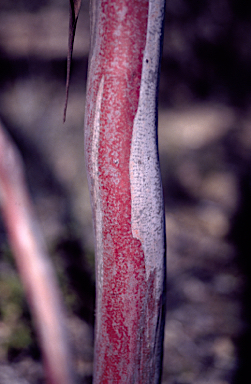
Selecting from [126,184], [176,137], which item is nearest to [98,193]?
[126,184]

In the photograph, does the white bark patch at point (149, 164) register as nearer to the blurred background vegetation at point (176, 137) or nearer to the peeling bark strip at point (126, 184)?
the peeling bark strip at point (126, 184)

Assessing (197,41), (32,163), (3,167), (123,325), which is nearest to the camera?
(3,167)

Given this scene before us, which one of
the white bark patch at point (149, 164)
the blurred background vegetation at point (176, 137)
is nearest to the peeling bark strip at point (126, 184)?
the white bark patch at point (149, 164)

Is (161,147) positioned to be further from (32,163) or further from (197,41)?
(32,163)

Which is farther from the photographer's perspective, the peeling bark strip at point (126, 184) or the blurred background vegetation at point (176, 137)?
the blurred background vegetation at point (176, 137)

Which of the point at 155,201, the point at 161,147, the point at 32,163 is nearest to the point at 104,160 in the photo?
the point at 155,201

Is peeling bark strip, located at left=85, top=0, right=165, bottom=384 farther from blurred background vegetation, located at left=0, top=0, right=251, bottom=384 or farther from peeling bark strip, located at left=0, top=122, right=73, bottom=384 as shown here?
blurred background vegetation, located at left=0, top=0, right=251, bottom=384
